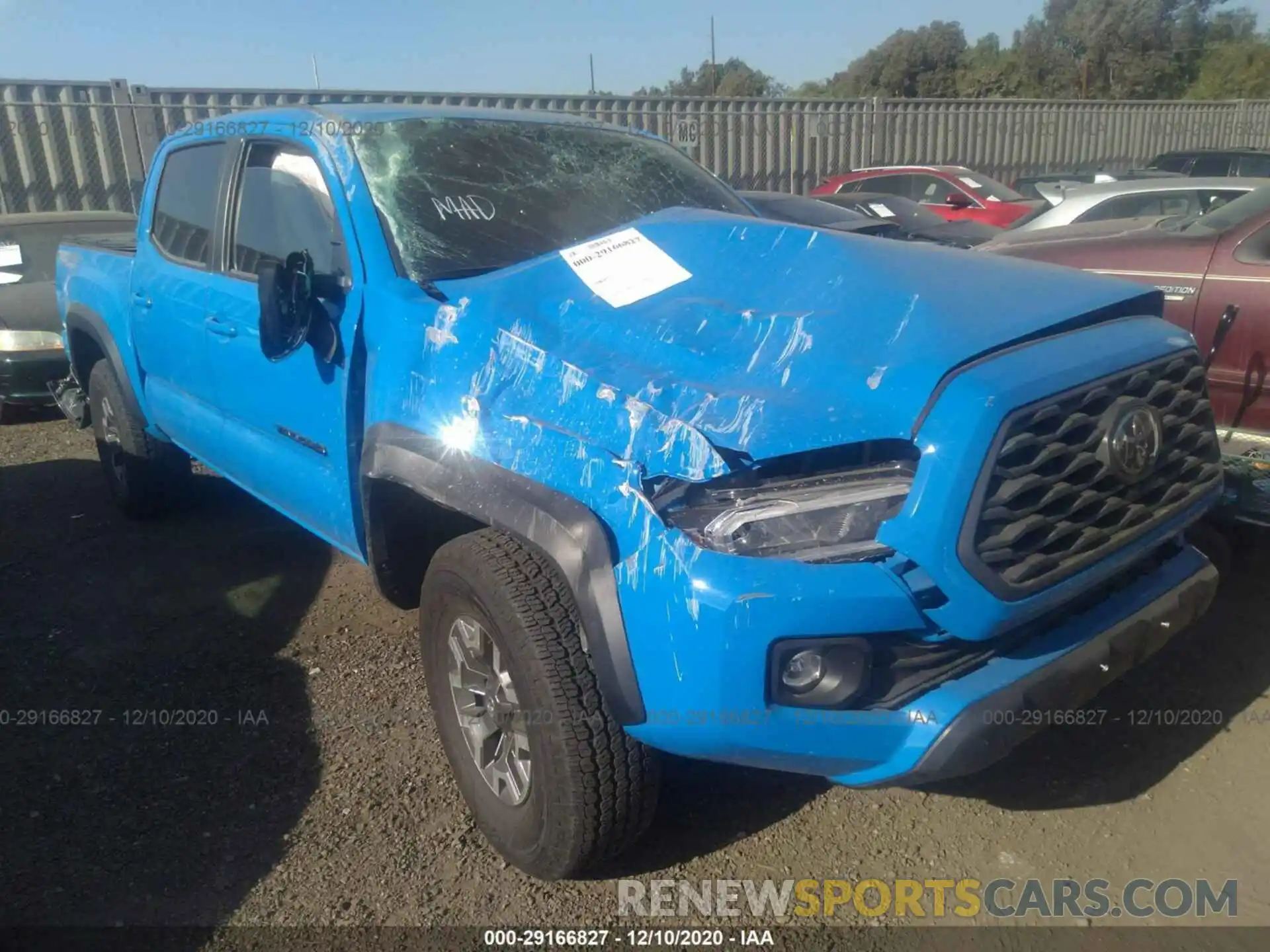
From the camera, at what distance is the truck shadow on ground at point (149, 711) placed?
8.59ft

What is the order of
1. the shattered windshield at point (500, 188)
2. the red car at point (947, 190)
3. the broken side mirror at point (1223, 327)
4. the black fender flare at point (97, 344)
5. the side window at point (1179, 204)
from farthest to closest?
the red car at point (947, 190)
the side window at point (1179, 204)
the black fender flare at point (97, 344)
the broken side mirror at point (1223, 327)
the shattered windshield at point (500, 188)

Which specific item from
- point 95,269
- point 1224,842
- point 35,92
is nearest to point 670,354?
point 1224,842

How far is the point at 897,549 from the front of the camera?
2043mm

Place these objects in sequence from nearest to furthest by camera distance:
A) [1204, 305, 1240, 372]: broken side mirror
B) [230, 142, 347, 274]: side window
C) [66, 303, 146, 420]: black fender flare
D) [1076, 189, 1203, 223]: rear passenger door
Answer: [230, 142, 347, 274]: side window
[1204, 305, 1240, 372]: broken side mirror
[66, 303, 146, 420]: black fender flare
[1076, 189, 1203, 223]: rear passenger door

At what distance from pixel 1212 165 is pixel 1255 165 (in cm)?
75

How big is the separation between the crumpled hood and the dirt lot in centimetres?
124

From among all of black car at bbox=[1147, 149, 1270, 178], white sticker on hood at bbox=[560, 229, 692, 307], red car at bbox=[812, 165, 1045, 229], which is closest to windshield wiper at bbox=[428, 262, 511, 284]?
white sticker on hood at bbox=[560, 229, 692, 307]

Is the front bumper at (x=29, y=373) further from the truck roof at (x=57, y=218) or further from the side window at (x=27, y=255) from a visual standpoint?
the truck roof at (x=57, y=218)

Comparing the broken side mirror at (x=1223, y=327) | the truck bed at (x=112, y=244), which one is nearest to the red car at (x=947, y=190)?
the broken side mirror at (x=1223, y=327)

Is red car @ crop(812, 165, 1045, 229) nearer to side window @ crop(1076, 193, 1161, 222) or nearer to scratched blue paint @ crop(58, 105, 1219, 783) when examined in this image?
side window @ crop(1076, 193, 1161, 222)

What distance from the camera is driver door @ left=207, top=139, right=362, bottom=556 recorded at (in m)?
3.00

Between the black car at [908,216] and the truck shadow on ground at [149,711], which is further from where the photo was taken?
the black car at [908,216]

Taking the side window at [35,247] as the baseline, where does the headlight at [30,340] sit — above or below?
below

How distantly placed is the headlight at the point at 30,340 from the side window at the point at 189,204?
2885mm
